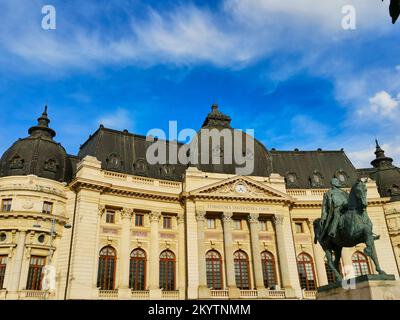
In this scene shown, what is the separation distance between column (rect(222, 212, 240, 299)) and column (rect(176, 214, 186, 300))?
436cm

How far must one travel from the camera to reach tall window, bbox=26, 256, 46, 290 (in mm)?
33594

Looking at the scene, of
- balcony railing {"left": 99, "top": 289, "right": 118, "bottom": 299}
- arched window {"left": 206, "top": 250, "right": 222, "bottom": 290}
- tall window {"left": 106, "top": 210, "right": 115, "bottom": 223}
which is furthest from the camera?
arched window {"left": 206, "top": 250, "right": 222, "bottom": 290}

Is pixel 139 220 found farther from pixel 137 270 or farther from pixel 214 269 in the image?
pixel 214 269

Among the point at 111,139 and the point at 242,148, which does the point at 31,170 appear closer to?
the point at 111,139

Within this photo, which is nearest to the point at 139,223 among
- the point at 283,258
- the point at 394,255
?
the point at 283,258

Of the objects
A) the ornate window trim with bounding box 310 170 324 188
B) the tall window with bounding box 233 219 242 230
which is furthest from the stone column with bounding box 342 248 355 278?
the tall window with bounding box 233 219 242 230

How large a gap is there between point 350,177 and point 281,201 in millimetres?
12315

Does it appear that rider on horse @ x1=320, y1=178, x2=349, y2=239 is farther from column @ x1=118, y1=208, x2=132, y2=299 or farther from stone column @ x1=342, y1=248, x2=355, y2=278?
stone column @ x1=342, y1=248, x2=355, y2=278

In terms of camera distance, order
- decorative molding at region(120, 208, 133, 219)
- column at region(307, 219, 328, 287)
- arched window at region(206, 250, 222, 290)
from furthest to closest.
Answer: column at region(307, 219, 328, 287) → arched window at region(206, 250, 222, 290) → decorative molding at region(120, 208, 133, 219)

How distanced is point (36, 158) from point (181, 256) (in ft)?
57.5

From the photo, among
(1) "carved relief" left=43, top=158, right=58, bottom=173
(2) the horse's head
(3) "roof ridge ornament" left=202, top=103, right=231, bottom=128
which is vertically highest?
(3) "roof ridge ornament" left=202, top=103, right=231, bottom=128

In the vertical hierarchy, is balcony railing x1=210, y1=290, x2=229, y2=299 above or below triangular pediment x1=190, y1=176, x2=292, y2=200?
below

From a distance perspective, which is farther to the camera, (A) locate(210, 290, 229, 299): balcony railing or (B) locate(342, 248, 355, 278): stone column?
(B) locate(342, 248, 355, 278): stone column

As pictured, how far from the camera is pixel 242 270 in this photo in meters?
41.3
